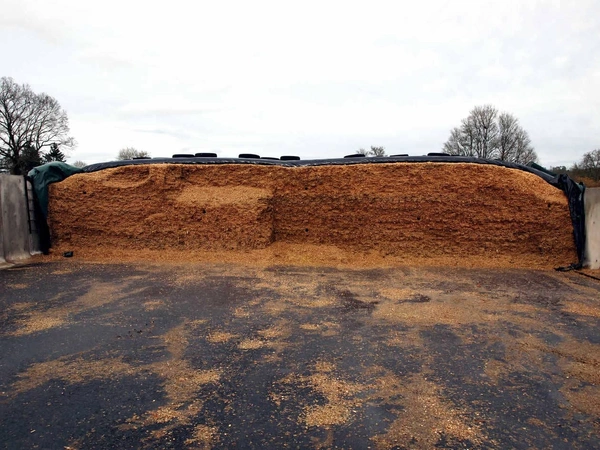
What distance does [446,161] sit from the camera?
1021cm

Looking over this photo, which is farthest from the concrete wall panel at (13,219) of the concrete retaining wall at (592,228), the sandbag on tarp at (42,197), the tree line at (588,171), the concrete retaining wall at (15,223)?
the tree line at (588,171)

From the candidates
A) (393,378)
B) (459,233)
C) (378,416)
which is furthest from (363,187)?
(378,416)

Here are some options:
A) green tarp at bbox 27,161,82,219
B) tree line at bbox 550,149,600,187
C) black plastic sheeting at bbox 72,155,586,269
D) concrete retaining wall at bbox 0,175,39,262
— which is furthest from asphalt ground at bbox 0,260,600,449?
tree line at bbox 550,149,600,187

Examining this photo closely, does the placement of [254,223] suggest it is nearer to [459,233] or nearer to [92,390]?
[459,233]

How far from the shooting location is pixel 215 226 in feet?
34.1

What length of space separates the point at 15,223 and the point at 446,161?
434 inches

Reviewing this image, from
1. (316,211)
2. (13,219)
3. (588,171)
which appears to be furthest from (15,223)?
(588,171)

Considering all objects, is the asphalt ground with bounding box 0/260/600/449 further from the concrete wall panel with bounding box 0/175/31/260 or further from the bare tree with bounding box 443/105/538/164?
the bare tree with bounding box 443/105/538/164

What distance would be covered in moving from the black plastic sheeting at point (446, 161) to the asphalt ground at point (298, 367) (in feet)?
8.92

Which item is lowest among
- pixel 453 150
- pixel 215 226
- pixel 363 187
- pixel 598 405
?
A: pixel 598 405

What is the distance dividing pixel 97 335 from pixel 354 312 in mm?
3327

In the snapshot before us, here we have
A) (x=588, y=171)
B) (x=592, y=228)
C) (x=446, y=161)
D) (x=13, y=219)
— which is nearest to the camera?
(x=592, y=228)

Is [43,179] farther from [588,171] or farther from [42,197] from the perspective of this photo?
[588,171]

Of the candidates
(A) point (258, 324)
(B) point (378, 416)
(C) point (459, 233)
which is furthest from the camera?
(C) point (459, 233)
